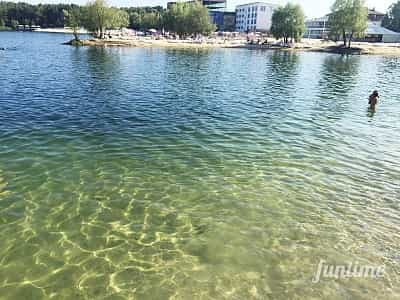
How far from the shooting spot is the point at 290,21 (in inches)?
5468

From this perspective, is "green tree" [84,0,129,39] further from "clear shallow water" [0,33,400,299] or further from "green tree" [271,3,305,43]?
"clear shallow water" [0,33,400,299]

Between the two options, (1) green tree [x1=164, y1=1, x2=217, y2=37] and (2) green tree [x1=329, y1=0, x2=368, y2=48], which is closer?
(2) green tree [x1=329, y1=0, x2=368, y2=48]

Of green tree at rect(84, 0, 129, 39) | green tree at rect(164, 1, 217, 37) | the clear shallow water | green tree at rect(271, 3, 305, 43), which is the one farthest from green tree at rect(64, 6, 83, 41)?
the clear shallow water

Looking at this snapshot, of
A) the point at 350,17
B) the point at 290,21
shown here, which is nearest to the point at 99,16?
the point at 290,21

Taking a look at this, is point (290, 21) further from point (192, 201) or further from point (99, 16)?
point (192, 201)

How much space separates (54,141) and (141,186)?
364 inches

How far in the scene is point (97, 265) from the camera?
10906 millimetres

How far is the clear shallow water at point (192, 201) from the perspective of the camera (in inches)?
411

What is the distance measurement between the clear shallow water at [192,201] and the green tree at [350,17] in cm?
11499

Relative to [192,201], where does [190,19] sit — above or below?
above

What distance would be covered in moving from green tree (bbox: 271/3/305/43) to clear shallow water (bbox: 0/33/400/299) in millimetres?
120219

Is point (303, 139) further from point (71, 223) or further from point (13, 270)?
point (13, 270)

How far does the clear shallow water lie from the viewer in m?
10.4

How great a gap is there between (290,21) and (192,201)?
14274 cm
